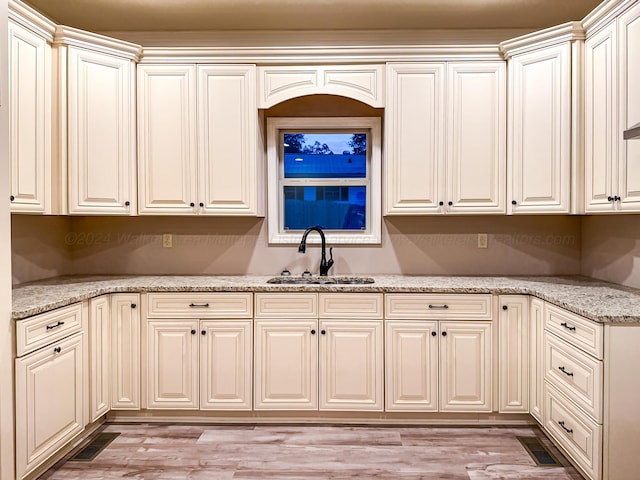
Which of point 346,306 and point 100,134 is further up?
point 100,134

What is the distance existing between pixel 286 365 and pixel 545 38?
2.51 meters

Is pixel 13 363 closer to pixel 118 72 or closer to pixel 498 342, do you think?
pixel 118 72

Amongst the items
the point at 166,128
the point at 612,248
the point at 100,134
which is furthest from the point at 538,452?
the point at 100,134

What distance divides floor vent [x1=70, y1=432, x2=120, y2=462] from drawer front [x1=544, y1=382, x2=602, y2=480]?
2.43m

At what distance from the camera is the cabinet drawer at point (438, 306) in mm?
2779

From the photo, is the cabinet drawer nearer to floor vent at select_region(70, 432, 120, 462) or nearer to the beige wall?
the beige wall

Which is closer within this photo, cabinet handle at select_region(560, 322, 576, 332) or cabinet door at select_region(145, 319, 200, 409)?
cabinet handle at select_region(560, 322, 576, 332)

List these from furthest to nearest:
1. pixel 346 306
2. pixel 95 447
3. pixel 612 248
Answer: pixel 612 248, pixel 346 306, pixel 95 447

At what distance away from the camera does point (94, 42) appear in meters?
2.86

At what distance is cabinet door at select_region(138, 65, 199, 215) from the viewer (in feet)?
9.96

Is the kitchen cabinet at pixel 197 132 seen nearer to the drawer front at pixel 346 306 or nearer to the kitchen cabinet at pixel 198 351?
the kitchen cabinet at pixel 198 351

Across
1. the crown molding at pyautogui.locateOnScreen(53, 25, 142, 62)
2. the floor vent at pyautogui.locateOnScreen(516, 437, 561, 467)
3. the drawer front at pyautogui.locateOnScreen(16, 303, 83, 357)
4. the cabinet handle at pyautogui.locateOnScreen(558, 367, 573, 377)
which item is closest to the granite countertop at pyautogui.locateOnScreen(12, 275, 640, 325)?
the drawer front at pyautogui.locateOnScreen(16, 303, 83, 357)

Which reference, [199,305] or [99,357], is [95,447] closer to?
[99,357]

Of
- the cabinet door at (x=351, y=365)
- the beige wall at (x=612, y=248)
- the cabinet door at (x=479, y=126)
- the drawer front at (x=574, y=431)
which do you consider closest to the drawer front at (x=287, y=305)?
the cabinet door at (x=351, y=365)
